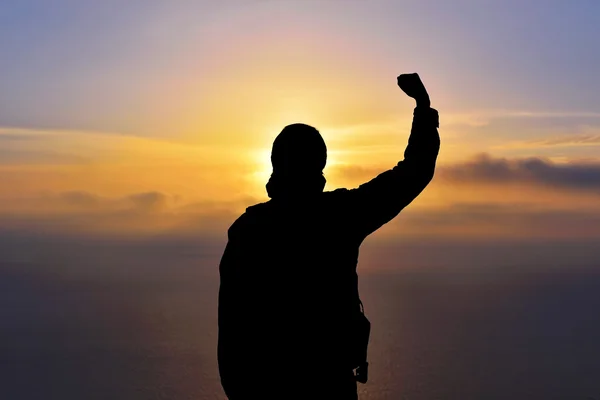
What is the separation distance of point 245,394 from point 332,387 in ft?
1.58

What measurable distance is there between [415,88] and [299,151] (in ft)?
2.51

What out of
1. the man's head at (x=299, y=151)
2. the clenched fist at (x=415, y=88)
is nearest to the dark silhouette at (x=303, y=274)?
the man's head at (x=299, y=151)

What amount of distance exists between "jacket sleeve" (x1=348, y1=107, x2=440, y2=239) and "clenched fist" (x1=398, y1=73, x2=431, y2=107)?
0.77 ft

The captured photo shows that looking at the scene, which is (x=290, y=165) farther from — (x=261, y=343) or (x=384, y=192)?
(x=261, y=343)

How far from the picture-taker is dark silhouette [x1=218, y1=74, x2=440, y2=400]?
4.27 metres

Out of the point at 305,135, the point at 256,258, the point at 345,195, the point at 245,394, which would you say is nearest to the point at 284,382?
the point at 245,394

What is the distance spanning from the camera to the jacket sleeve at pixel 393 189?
14.1 feet

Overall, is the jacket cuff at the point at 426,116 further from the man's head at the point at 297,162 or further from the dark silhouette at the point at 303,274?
the man's head at the point at 297,162

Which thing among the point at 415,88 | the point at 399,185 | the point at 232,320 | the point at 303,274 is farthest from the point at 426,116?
the point at 232,320

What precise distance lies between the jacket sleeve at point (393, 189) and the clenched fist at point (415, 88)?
236 mm

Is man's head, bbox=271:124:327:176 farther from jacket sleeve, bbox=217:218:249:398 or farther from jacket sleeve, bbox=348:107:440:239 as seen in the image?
jacket sleeve, bbox=217:218:249:398

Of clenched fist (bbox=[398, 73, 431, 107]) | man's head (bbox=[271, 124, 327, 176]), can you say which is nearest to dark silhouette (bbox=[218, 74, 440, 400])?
man's head (bbox=[271, 124, 327, 176])

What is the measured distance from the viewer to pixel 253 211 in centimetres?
441

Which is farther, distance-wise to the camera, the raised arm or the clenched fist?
the clenched fist
